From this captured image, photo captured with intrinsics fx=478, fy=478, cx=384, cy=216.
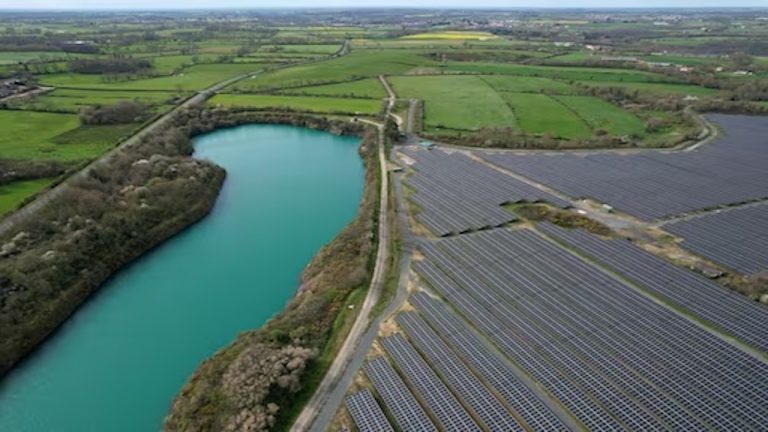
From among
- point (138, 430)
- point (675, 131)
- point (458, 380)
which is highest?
point (675, 131)

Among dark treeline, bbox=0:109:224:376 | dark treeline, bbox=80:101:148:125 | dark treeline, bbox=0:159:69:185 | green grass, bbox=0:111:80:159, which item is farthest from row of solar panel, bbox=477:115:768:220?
dark treeline, bbox=80:101:148:125

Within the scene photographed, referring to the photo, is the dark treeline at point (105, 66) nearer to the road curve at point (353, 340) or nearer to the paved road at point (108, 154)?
the paved road at point (108, 154)

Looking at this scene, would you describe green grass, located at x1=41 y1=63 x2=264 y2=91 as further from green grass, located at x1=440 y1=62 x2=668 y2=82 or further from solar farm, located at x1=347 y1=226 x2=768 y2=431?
solar farm, located at x1=347 y1=226 x2=768 y2=431

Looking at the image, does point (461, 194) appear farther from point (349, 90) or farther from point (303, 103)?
point (349, 90)

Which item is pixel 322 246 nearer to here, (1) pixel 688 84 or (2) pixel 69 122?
(2) pixel 69 122

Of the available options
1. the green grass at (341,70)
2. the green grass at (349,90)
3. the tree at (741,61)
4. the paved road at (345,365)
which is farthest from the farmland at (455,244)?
the tree at (741,61)

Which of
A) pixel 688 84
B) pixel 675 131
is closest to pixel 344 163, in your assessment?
pixel 675 131
